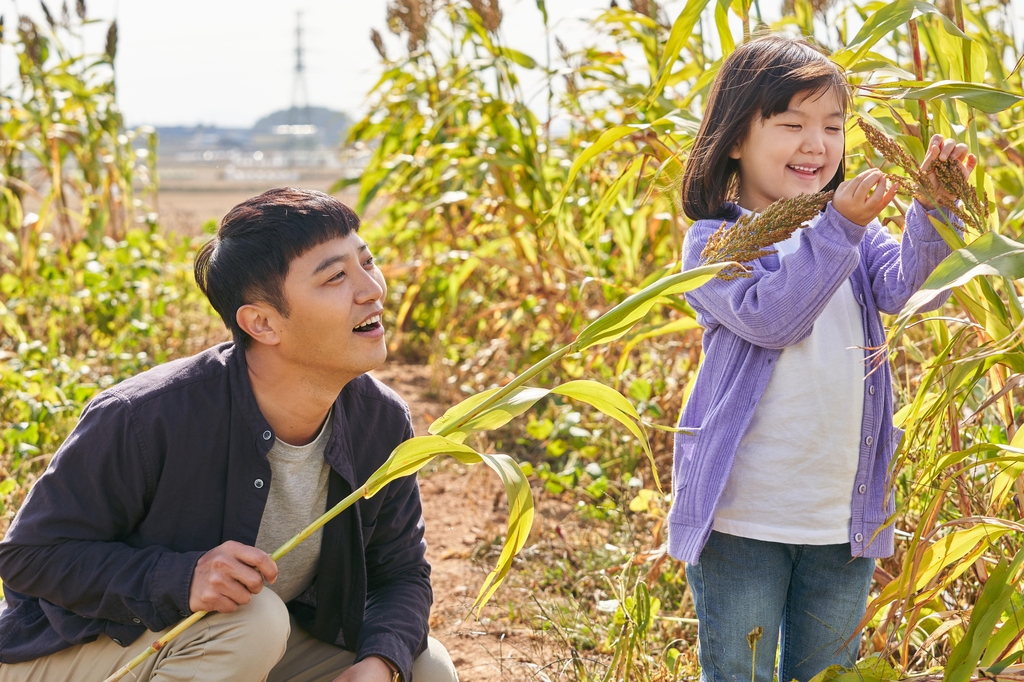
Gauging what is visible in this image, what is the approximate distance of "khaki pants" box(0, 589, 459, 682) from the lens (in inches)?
55.9

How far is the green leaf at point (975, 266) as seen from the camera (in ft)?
3.12

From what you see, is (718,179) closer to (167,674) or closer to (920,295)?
(920,295)

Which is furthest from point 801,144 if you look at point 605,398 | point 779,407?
point 605,398

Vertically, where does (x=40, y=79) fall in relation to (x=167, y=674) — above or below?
above

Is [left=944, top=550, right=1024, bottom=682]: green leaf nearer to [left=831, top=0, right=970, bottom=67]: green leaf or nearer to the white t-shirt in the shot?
the white t-shirt

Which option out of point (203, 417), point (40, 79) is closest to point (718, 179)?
point (203, 417)

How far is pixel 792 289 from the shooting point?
1332 millimetres

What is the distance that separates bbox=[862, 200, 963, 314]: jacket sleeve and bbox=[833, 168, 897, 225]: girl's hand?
0.07m

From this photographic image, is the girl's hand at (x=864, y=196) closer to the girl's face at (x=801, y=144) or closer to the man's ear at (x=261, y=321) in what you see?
the girl's face at (x=801, y=144)

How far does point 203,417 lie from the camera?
1542 mm

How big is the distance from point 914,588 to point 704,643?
13.8 inches

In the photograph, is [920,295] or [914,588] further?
[914,588]

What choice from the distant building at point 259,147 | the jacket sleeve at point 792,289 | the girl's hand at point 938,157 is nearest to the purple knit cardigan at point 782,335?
the jacket sleeve at point 792,289

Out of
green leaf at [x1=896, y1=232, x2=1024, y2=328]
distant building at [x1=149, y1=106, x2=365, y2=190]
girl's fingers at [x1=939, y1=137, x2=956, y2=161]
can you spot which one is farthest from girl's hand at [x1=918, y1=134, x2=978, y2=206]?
distant building at [x1=149, y1=106, x2=365, y2=190]
